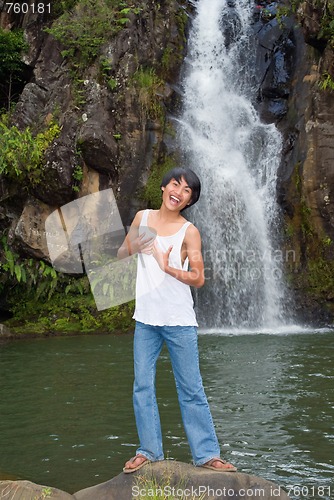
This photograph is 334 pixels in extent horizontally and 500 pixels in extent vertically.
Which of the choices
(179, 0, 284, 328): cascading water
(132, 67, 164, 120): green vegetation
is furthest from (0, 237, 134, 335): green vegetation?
(132, 67, 164, 120): green vegetation

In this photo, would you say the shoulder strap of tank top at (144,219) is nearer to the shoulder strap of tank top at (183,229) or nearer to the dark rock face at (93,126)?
the shoulder strap of tank top at (183,229)

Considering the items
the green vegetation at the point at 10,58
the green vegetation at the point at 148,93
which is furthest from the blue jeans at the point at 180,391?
the green vegetation at the point at 10,58

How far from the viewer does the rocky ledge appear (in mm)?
3777

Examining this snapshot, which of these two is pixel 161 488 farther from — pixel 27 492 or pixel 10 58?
pixel 10 58

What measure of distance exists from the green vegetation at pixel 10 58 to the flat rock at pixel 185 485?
49.2 ft

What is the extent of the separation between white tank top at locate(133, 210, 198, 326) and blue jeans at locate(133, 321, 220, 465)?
2.6 inches

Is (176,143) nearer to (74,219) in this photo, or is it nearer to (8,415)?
(74,219)

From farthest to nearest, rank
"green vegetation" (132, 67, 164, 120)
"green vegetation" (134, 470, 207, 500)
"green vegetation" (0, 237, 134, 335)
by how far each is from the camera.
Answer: "green vegetation" (132, 67, 164, 120)
"green vegetation" (0, 237, 134, 335)
"green vegetation" (134, 470, 207, 500)

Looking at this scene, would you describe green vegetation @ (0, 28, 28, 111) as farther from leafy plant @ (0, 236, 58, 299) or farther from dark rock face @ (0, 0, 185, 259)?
leafy plant @ (0, 236, 58, 299)

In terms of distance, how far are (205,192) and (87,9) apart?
5653mm

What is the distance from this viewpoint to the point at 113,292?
14.1 meters

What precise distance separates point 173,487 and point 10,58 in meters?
15.8

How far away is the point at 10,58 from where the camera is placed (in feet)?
57.5

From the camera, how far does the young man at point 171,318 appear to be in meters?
4.00
